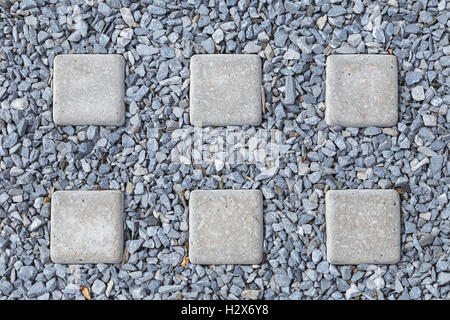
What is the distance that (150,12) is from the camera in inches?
52.8

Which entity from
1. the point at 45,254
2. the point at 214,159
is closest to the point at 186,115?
the point at 214,159

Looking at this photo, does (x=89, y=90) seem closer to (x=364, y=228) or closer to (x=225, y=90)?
(x=225, y=90)

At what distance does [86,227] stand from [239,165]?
47 cm

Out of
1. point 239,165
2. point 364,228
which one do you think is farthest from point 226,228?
point 364,228

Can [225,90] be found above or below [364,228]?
above

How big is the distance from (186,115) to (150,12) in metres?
0.32

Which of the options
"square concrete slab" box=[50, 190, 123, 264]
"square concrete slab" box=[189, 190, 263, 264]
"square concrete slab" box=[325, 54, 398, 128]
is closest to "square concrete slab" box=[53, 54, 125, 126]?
"square concrete slab" box=[50, 190, 123, 264]

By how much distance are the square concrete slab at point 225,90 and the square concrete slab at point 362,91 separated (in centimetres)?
21

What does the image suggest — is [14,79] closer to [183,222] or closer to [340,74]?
[183,222]

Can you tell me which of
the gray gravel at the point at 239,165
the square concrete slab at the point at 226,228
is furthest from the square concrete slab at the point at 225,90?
the square concrete slab at the point at 226,228

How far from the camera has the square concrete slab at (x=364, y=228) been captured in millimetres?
1292

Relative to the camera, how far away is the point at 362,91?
1.31 metres

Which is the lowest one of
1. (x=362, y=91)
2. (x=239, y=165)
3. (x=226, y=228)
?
(x=226, y=228)
